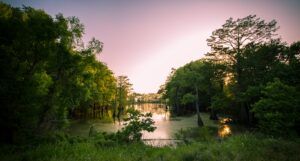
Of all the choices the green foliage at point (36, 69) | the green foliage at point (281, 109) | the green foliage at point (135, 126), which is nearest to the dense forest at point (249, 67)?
the green foliage at point (281, 109)

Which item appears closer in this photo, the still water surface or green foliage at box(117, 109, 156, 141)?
green foliage at box(117, 109, 156, 141)

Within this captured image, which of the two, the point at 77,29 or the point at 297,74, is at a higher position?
the point at 77,29

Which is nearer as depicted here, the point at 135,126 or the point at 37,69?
the point at 135,126

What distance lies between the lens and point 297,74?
15.9m

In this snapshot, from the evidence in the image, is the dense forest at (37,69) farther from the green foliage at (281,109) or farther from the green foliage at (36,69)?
the green foliage at (281,109)

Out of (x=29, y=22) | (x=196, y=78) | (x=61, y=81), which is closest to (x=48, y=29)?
(x=29, y=22)

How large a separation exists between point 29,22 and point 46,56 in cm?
223

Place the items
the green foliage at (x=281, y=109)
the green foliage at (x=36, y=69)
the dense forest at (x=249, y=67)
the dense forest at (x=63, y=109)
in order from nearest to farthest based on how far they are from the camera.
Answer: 1. the dense forest at (x=63, y=109)
2. the green foliage at (x=36, y=69)
3. the green foliage at (x=281, y=109)
4. the dense forest at (x=249, y=67)

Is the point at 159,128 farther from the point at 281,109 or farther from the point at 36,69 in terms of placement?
the point at 36,69

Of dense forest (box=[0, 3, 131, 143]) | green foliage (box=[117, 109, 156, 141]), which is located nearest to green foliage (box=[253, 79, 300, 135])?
green foliage (box=[117, 109, 156, 141])

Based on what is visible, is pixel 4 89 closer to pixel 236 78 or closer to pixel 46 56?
pixel 46 56

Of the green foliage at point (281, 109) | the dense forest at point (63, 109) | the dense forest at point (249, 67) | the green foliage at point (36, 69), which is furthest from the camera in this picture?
the dense forest at point (249, 67)

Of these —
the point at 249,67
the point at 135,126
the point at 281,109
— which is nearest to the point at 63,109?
the point at 135,126

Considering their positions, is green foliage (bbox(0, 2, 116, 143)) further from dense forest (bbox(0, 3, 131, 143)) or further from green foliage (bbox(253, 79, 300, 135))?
green foliage (bbox(253, 79, 300, 135))
